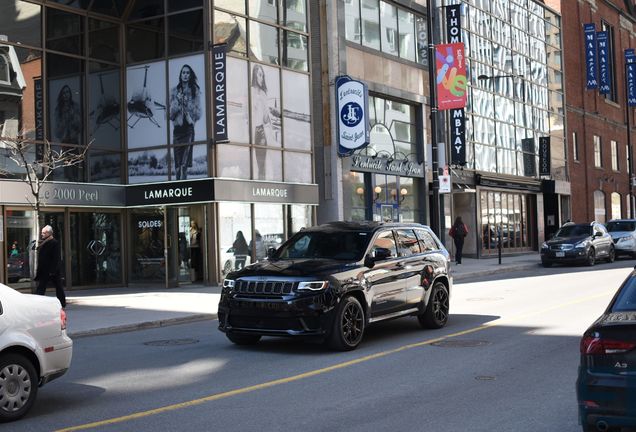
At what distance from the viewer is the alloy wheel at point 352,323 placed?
10500 mm

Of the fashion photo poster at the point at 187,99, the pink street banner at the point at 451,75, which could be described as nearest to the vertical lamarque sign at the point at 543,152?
the pink street banner at the point at 451,75

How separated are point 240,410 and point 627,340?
3.62 m

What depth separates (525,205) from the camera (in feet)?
139

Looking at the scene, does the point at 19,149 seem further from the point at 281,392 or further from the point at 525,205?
the point at 525,205

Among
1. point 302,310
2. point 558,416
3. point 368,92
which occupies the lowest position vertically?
point 558,416

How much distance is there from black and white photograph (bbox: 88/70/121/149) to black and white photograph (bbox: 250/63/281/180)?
14.3ft

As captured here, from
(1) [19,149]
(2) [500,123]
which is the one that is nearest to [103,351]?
(1) [19,149]

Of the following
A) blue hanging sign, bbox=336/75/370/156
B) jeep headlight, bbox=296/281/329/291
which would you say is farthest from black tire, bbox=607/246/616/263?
jeep headlight, bbox=296/281/329/291

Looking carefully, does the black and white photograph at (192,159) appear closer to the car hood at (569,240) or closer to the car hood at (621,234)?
the car hood at (569,240)

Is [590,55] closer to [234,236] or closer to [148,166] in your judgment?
[234,236]

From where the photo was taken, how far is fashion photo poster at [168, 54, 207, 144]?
2272 centimetres

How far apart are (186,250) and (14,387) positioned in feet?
52.7

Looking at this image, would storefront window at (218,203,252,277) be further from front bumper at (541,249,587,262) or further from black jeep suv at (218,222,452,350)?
front bumper at (541,249,587,262)

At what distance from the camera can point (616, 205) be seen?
54.2 metres
